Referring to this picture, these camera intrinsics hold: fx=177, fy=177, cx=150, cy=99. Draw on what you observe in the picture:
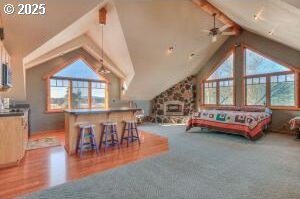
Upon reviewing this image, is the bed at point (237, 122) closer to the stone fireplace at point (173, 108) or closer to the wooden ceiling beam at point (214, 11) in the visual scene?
the stone fireplace at point (173, 108)

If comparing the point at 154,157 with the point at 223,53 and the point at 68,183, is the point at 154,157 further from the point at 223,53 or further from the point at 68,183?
the point at 223,53

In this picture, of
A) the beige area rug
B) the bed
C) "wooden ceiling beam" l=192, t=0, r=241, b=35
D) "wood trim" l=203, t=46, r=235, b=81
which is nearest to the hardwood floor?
the beige area rug

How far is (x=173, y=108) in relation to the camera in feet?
29.3

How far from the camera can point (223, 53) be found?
25.7 ft

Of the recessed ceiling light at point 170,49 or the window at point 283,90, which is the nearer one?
the window at point 283,90

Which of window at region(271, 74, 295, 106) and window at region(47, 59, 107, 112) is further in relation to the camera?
window at region(47, 59, 107, 112)

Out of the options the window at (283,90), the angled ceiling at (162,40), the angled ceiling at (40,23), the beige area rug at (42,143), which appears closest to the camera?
the angled ceiling at (40,23)

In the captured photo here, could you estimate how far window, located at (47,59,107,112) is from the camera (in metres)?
6.59

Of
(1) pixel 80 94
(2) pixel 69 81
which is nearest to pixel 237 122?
(1) pixel 80 94

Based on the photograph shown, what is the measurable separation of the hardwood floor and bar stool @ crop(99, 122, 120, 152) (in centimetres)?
32

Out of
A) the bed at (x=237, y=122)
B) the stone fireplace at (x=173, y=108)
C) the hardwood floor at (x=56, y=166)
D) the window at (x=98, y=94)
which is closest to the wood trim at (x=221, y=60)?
the stone fireplace at (x=173, y=108)

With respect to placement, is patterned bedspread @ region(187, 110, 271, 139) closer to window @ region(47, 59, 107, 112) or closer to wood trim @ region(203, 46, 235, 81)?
wood trim @ region(203, 46, 235, 81)

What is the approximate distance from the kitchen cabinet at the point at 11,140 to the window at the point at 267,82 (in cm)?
748

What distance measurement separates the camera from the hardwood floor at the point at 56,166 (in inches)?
101
